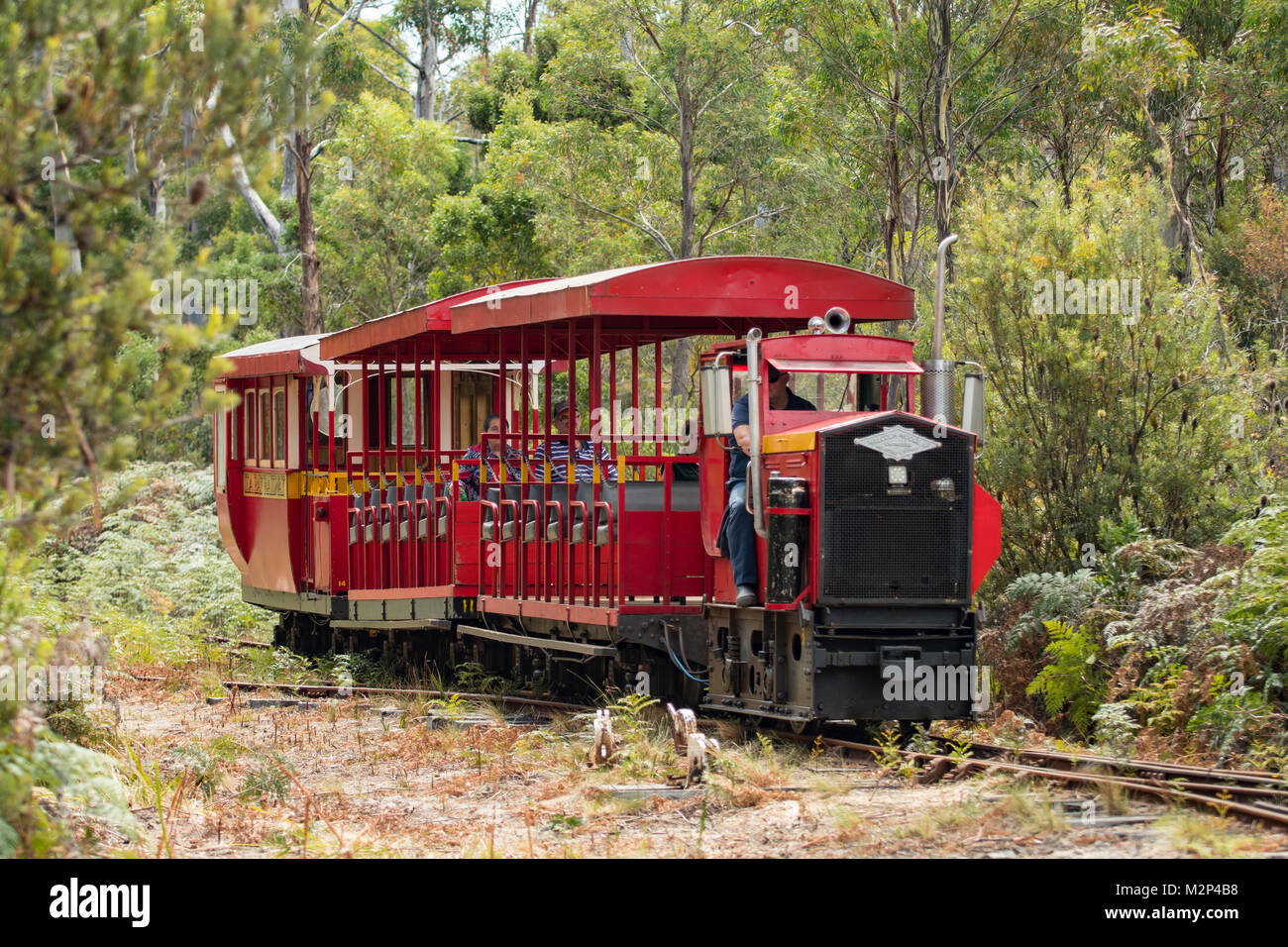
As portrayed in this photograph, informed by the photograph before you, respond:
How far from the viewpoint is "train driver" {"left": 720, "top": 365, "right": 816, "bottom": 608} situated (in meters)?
9.98

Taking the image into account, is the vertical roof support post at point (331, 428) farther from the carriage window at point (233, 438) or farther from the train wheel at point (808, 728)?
the train wheel at point (808, 728)

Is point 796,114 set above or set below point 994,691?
above

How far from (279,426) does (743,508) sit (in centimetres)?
864

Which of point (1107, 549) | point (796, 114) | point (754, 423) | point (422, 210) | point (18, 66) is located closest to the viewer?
point (18, 66)

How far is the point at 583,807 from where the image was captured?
848cm

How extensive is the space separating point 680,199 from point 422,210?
311 inches

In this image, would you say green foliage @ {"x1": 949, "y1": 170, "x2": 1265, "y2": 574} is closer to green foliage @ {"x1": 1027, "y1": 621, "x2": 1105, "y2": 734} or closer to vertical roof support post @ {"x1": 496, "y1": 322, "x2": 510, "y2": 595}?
green foliage @ {"x1": 1027, "y1": 621, "x2": 1105, "y2": 734}

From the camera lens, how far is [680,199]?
1046 inches

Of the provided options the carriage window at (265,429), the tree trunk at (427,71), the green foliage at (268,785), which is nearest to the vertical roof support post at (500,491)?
the green foliage at (268,785)

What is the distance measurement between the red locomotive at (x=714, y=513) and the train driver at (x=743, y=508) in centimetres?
3

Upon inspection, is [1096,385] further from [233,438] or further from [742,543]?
[233,438]

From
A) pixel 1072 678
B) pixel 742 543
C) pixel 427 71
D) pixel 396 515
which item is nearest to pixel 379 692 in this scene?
pixel 396 515
